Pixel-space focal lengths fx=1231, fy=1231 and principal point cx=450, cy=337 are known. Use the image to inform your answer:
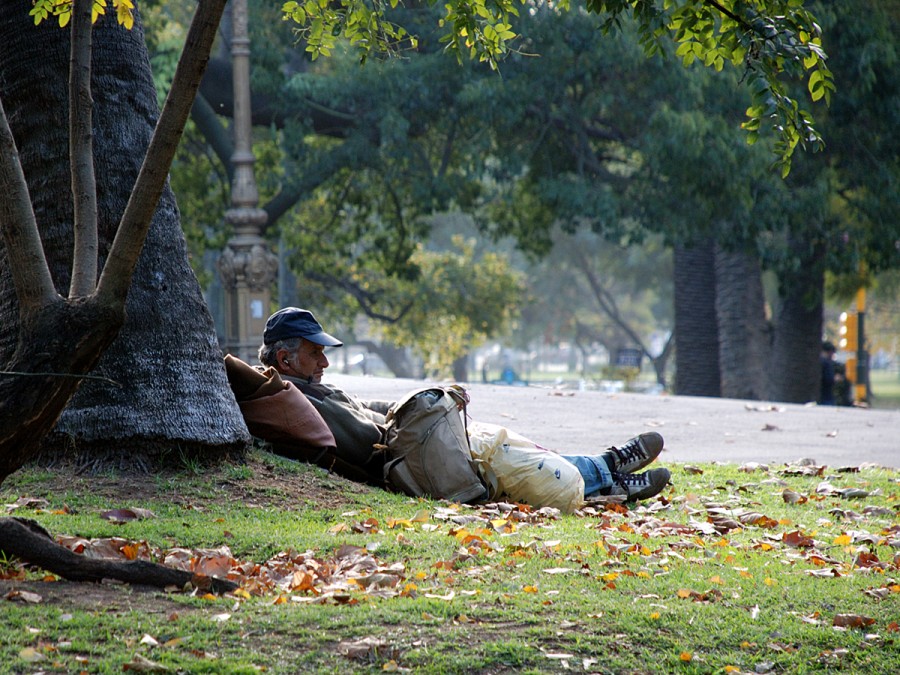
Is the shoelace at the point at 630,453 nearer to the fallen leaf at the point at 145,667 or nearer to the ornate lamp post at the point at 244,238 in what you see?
the fallen leaf at the point at 145,667

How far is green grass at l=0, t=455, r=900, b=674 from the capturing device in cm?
376

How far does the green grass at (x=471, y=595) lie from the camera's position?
3.76m

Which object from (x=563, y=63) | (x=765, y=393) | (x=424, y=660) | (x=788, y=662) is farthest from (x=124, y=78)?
(x=765, y=393)

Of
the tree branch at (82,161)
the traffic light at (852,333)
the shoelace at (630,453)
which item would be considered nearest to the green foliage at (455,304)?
the traffic light at (852,333)

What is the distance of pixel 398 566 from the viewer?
Result: 4.83 meters

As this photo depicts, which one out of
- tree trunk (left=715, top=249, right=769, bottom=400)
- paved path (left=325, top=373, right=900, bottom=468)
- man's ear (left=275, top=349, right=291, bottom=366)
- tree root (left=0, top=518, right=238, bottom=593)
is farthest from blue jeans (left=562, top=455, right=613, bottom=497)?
tree trunk (left=715, top=249, right=769, bottom=400)

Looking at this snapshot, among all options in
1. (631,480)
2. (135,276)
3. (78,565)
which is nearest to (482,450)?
(631,480)

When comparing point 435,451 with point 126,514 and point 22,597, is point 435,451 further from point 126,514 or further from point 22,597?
point 22,597

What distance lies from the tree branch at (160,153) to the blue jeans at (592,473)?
138 inches

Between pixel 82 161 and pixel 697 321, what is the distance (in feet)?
58.7

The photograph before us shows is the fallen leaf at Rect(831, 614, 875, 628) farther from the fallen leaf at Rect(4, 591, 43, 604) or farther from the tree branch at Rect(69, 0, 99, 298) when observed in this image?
the tree branch at Rect(69, 0, 99, 298)

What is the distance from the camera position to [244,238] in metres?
17.0

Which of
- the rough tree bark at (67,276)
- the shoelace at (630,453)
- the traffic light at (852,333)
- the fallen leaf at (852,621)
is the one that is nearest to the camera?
the rough tree bark at (67,276)

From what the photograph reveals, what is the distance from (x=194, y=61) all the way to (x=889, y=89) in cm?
1625
